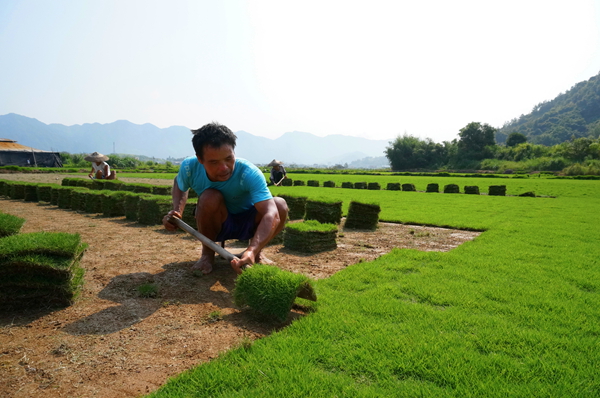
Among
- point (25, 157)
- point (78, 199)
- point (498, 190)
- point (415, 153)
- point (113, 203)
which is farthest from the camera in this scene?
point (415, 153)

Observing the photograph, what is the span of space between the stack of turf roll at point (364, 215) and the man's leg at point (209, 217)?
5.25 metres

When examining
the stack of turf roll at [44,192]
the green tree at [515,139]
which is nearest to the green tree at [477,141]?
the green tree at [515,139]

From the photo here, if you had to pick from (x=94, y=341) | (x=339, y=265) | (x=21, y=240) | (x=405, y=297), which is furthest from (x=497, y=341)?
(x=21, y=240)

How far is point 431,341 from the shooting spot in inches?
117

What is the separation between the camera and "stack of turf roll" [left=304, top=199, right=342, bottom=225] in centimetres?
909

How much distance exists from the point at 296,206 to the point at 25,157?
6623 cm

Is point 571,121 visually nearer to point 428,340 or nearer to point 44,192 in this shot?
point 44,192

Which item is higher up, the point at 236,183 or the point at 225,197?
the point at 236,183

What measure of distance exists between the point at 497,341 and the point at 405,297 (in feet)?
3.78

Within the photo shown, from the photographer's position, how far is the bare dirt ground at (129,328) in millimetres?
2433

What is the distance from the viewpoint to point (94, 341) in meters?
2.93

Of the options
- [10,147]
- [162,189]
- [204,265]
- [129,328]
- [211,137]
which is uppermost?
[10,147]

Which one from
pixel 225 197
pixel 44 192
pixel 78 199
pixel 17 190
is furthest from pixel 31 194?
pixel 225 197

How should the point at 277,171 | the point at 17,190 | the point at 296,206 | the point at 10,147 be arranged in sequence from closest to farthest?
the point at 296,206 → the point at 17,190 → the point at 277,171 → the point at 10,147
